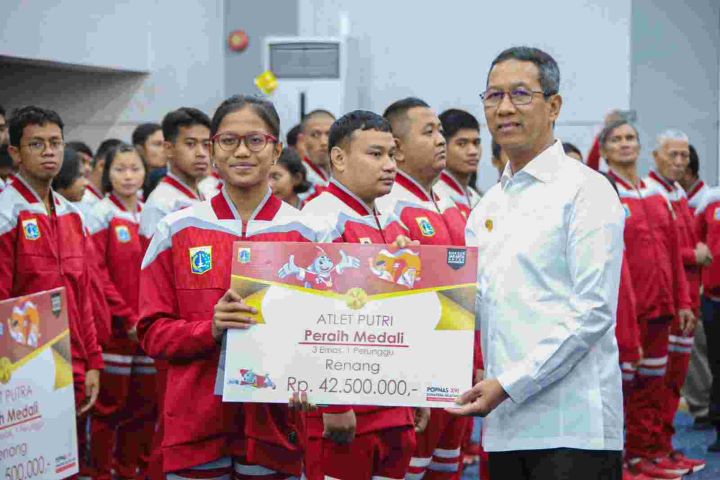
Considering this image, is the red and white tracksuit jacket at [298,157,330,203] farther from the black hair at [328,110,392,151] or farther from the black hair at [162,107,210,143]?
the black hair at [328,110,392,151]

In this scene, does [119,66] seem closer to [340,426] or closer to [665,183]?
[665,183]

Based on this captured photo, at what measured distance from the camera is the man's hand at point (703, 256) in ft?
21.4

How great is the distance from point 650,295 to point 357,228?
2.76 meters

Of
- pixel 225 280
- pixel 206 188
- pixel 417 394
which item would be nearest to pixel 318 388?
pixel 417 394

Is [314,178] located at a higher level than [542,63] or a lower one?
lower

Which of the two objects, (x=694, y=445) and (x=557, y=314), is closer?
(x=557, y=314)

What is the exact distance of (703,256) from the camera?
258 inches

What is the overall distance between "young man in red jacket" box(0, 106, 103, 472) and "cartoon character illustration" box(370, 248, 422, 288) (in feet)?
5.91

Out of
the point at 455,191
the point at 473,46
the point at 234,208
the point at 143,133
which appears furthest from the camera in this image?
the point at 473,46

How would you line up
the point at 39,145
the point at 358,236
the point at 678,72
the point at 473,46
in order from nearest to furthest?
the point at 358,236, the point at 39,145, the point at 678,72, the point at 473,46

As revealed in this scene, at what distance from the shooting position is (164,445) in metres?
3.00

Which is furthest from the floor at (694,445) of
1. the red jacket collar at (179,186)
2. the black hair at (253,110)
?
the black hair at (253,110)

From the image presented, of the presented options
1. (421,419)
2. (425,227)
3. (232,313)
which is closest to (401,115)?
(425,227)

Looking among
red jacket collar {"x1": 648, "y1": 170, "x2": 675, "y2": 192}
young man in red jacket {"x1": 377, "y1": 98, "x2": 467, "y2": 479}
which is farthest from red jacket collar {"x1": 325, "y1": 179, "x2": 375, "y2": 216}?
red jacket collar {"x1": 648, "y1": 170, "x2": 675, "y2": 192}
